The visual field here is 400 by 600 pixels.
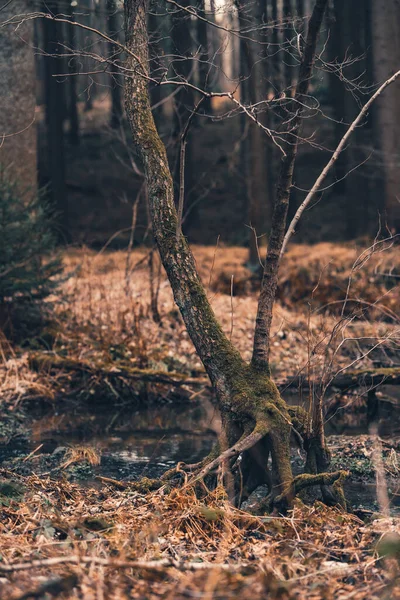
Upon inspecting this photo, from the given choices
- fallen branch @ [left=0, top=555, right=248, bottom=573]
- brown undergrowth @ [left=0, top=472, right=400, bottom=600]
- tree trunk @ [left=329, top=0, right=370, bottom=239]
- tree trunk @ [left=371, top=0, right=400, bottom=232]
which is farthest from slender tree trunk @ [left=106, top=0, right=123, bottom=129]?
tree trunk @ [left=371, top=0, right=400, bottom=232]

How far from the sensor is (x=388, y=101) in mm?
17812

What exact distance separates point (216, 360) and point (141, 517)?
1.65 metres

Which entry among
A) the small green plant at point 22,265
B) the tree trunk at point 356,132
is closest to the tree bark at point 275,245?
the small green plant at point 22,265

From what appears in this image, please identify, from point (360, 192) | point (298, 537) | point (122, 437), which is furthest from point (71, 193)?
point (298, 537)

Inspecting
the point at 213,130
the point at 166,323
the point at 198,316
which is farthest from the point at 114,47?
the point at 213,130

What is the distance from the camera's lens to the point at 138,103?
7.83 metres

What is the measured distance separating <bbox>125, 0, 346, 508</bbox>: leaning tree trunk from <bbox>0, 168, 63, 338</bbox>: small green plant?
549 cm

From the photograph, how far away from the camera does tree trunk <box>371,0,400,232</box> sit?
17688 mm

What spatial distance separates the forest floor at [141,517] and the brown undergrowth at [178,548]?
0.4 inches

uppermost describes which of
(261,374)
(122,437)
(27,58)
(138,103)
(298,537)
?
(27,58)

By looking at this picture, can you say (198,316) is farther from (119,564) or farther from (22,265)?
(22,265)

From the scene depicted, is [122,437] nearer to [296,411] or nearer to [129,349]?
[129,349]

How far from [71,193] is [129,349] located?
14486 mm

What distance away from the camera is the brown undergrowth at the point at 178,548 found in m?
4.81
